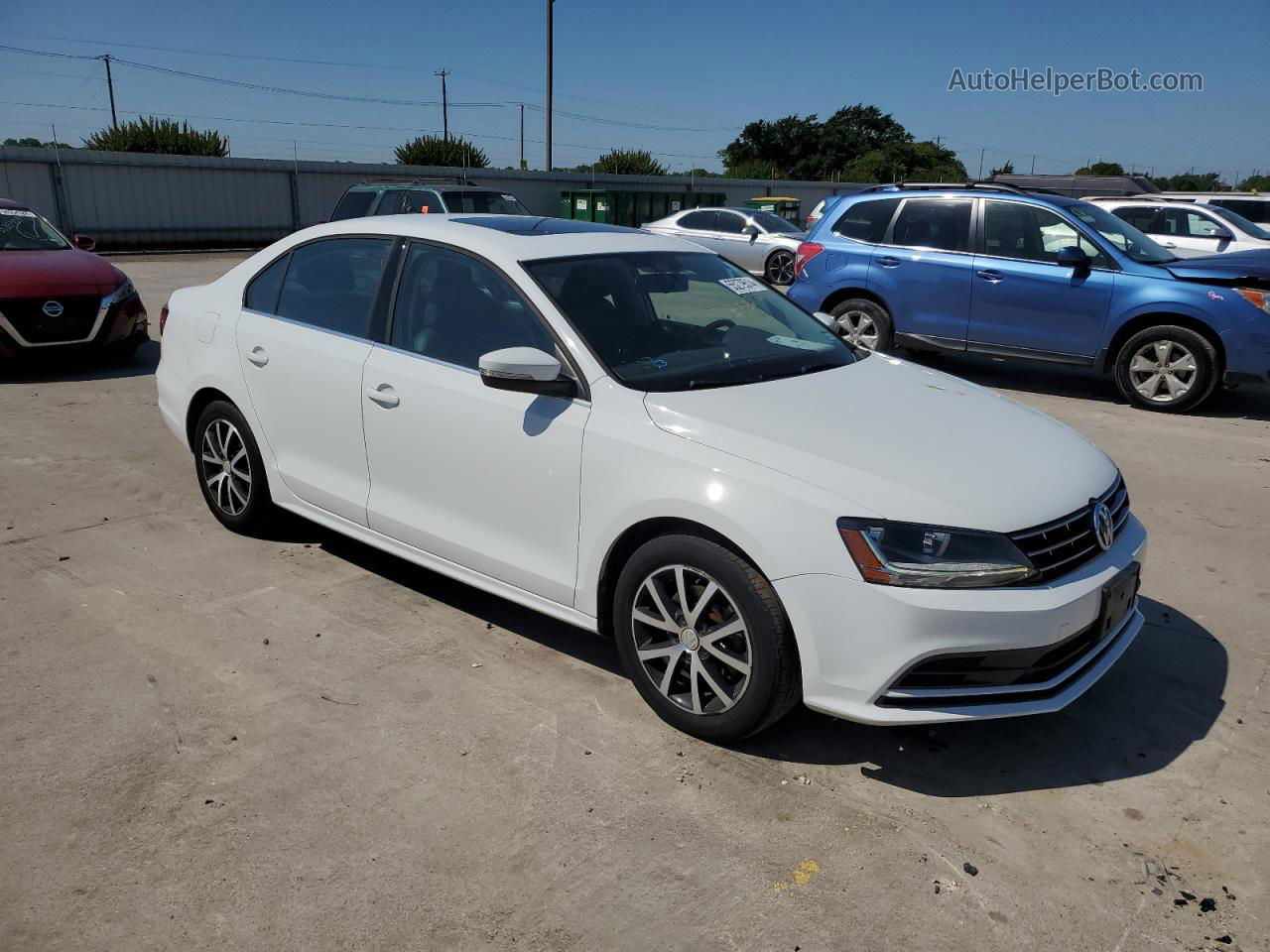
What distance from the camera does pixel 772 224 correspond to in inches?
770

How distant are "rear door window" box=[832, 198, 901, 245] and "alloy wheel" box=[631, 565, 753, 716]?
7.30 m

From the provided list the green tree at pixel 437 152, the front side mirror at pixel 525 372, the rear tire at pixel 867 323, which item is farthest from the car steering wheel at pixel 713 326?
the green tree at pixel 437 152

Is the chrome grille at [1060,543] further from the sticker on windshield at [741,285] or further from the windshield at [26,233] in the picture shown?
the windshield at [26,233]

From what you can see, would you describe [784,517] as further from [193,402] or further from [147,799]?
[193,402]

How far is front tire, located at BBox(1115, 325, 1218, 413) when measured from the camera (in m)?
8.22

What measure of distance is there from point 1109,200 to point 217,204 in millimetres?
23602

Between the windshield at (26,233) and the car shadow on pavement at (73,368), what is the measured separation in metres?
1.06

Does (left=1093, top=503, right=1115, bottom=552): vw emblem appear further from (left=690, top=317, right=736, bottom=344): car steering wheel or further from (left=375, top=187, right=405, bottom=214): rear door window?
(left=375, top=187, right=405, bottom=214): rear door window

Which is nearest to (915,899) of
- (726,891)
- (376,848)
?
(726,891)

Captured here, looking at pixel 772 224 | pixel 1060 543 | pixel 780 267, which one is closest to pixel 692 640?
pixel 1060 543

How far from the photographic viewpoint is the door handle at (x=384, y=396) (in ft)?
13.3

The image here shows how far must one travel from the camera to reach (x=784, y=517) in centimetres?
298

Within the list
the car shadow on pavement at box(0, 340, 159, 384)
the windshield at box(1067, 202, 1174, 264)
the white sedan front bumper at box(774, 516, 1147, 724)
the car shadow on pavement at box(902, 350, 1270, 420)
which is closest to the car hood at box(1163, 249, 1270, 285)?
the windshield at box(1067, 202, 1174, 264)

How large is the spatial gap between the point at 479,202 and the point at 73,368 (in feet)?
21.0
